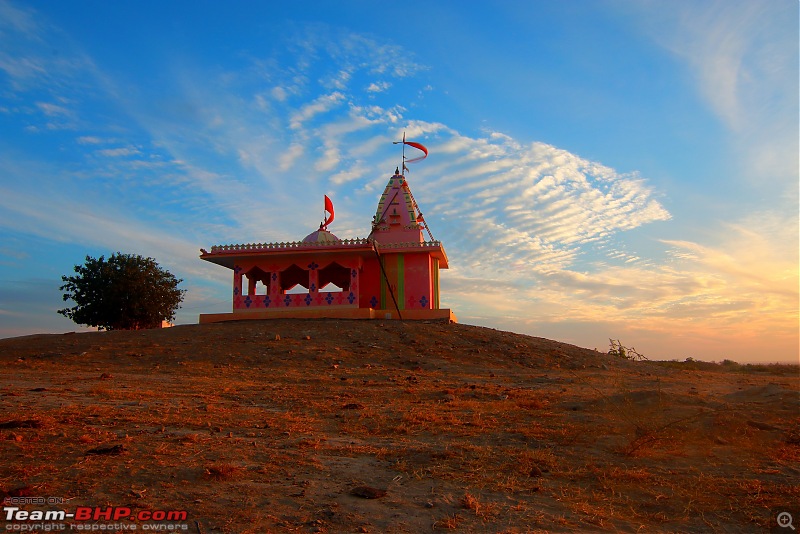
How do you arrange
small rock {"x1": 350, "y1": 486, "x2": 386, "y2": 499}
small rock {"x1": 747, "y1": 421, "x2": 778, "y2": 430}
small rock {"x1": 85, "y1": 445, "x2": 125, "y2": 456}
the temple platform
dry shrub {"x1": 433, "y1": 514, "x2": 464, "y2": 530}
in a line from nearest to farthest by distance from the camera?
dry shrub {"x1": 433, "y1": 514, "x2": 464, "y2": 530} < small rock {"x1": 350, "y1": 486, "x2": 386, "y2": 499} < small rock {"x1": 85, "y1": 445, "x2": 125, "y2": 456} < small rock {"x1": 747, "y1": 421, "x2": 778, "y2": 430} < the temple platform

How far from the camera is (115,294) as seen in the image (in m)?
30.2

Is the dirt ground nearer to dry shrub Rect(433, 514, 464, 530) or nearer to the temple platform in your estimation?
dry shrub Rect(433, 514, 464, 530)

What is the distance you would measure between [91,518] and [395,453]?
335 centimetres

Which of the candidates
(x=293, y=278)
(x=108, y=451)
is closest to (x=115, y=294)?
(x=293, y=278)

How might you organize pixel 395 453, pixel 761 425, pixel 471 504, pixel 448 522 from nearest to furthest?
1. pixel 448 522
2. pixel 471 504
3. pixel 395 453
4. pixel 761 425

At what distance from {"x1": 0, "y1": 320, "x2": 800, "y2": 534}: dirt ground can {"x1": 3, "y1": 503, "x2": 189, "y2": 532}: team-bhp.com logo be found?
0.05 meters

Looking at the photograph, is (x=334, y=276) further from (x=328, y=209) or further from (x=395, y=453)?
(x=395, y=453)

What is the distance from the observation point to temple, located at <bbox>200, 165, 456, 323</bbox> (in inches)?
1040

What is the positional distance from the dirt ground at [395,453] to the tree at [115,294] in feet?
55.7

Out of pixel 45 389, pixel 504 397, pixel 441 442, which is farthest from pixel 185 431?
pixel 504 397

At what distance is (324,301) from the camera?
26.7 m

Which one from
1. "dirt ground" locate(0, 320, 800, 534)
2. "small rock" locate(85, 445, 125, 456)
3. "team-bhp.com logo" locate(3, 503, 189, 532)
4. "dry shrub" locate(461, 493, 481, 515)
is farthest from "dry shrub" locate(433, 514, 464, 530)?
"small rock" locate(85, 445, 125, 456)

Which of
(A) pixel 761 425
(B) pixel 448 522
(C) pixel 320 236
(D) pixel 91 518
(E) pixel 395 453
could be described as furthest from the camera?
(C) pixel 320 236

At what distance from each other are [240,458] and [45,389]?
23.2ft
